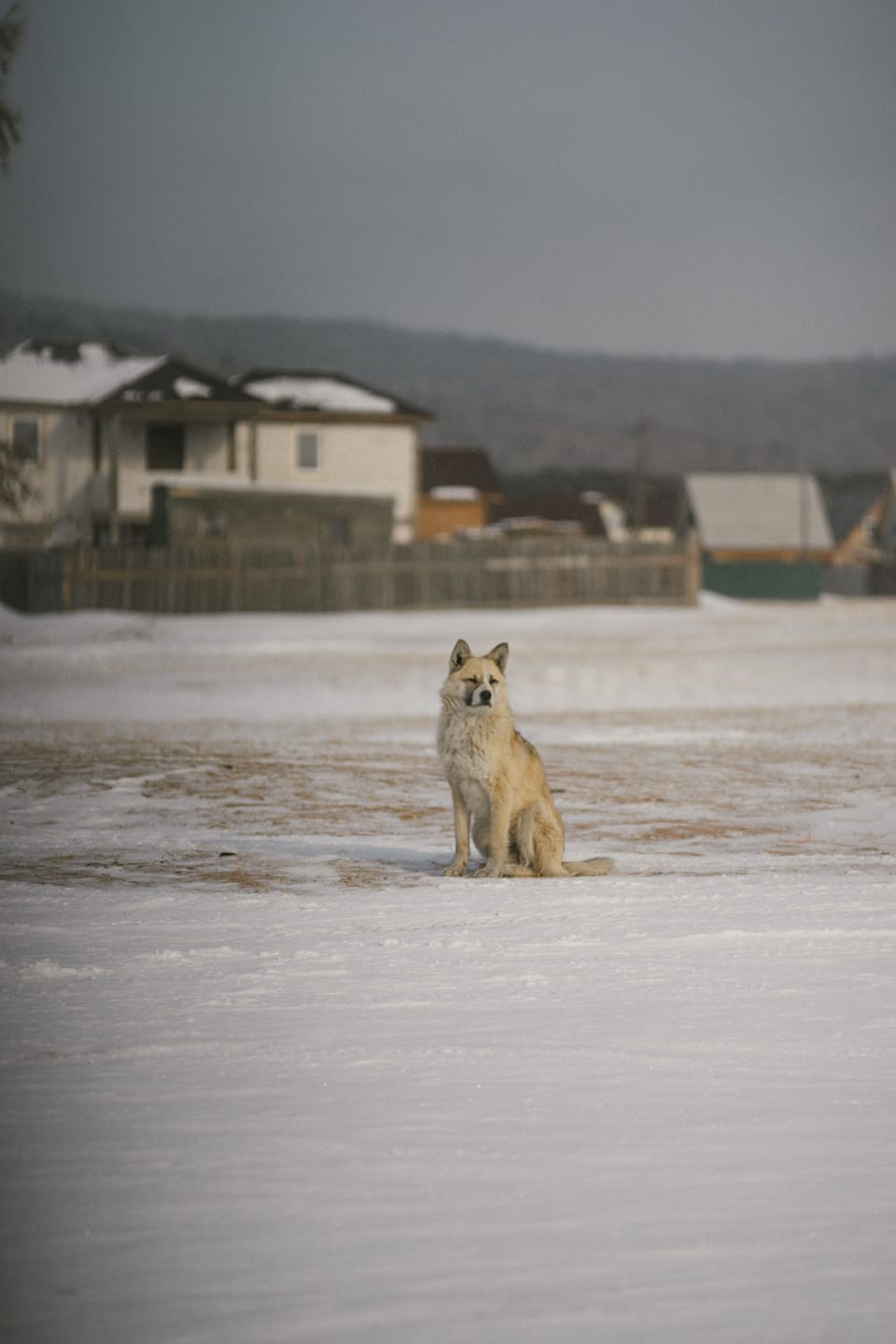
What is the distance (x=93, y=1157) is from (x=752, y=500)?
93.1 m

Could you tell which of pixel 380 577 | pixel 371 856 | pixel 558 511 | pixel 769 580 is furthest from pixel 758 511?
pixel 371 856

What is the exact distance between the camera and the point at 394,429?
59062 millimetres

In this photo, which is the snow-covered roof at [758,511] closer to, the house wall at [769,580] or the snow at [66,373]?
the house wall at [769,580]

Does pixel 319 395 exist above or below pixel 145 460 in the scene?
above

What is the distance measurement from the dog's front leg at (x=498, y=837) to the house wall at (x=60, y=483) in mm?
46474

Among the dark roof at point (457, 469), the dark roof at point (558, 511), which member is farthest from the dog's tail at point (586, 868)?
the dark roof at point (558, 511)

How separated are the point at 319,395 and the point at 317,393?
0.82 feet

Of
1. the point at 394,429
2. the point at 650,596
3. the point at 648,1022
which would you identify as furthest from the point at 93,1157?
the point at 394,429

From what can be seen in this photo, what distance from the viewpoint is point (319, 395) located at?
59656 millimetres

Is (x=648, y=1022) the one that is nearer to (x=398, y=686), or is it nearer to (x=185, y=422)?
(x=398, y=686)

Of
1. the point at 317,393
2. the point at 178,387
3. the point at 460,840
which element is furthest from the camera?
the point at 317,393

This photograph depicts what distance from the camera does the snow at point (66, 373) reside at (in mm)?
54531

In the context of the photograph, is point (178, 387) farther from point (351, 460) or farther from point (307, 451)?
point (351, 460)

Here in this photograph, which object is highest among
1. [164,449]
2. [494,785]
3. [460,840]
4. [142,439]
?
[142,439]
